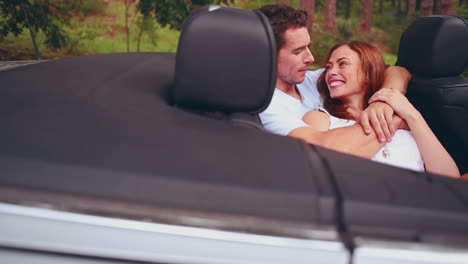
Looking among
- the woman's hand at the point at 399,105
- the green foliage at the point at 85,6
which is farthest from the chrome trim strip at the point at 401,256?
the green foliage at the point at 85,6

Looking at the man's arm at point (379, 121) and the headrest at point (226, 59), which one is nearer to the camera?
the headrest at point (226, 59)

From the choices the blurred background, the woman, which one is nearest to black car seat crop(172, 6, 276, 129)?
the woman

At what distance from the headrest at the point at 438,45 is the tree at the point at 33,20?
7903mm

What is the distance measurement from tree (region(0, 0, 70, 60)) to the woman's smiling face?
768 centimetres

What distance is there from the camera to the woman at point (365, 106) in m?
1.49

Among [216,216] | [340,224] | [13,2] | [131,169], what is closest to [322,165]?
[340,224]

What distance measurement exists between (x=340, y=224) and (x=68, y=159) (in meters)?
0.57

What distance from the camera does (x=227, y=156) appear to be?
86 cm

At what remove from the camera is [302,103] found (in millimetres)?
1942

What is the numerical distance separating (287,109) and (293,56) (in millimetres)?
364

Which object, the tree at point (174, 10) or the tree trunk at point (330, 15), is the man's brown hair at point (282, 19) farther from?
the tree trunk at point (330, 15)

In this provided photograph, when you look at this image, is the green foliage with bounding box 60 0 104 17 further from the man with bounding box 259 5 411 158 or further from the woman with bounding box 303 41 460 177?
the woman with bounding box 303 41 460 177

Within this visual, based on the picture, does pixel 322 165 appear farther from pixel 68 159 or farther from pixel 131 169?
pixel 68 159

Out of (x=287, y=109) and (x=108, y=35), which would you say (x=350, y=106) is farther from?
(x=108, y=35)
